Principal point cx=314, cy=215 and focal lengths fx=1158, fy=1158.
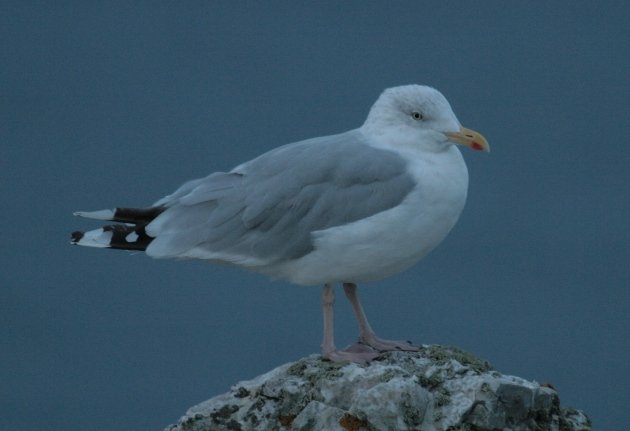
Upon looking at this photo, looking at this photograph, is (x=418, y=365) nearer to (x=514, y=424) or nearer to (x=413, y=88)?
(x=514, y=424)

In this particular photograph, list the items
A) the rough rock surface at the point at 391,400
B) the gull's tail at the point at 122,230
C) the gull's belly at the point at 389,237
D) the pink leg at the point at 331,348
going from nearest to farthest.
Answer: the rough rock surface at the point at 391,400 < the gull's belly at the point at 389,237 < the pink leg at the point at 331,348 < the gull's tail at the point at 122,230

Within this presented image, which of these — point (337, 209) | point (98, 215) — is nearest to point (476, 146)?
point (337, 209)

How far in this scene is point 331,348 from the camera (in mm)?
7355

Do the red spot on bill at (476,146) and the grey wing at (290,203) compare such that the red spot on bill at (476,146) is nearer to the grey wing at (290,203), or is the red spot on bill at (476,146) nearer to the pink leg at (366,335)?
the grey wing at (290,203)

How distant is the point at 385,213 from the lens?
7.10 meters

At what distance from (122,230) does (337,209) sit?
1.46 metres

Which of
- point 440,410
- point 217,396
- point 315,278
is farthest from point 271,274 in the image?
point 440,410

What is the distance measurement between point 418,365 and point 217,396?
4.37 ft

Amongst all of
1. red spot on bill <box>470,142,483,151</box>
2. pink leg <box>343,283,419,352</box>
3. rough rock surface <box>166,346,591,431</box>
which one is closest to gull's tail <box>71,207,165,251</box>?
rough rock surface <box>166,346,591,431</box>

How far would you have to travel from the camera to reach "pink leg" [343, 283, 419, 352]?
24.8ft

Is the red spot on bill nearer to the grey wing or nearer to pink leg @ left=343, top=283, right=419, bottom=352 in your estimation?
the grey wing

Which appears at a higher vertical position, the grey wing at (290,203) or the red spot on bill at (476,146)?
the red spot on bill at (476,146)

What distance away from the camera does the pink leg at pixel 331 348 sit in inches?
285

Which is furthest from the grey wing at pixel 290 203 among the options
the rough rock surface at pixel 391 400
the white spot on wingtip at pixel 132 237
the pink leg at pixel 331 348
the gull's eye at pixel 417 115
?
the rough rock surface at pixel 391 400
